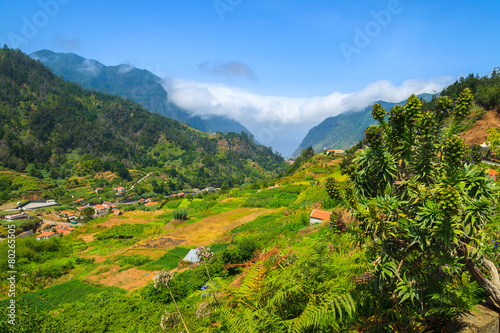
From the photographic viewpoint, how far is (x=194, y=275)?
13078 millimetres

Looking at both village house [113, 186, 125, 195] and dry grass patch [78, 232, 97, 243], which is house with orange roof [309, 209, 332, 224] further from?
village house [113, 186, 125, 195]

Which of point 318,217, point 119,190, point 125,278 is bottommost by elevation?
point 119,190

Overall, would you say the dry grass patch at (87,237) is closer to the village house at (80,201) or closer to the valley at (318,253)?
the valley at (318,253)

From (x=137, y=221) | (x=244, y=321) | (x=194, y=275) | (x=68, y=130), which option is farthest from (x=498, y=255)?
(x=68, y=130)

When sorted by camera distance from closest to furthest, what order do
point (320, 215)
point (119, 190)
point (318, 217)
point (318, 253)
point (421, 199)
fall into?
point (421, 199) → point (318, 253) → point (318, 217) → point (320, 215) → point (119, 190)

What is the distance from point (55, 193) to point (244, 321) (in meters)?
106

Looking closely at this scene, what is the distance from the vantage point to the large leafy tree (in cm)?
246

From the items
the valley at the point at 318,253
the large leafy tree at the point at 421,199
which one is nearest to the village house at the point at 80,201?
the valley at the point at 318,253

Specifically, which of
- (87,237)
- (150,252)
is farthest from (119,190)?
(150,252)

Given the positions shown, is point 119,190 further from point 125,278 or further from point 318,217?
point 318,217

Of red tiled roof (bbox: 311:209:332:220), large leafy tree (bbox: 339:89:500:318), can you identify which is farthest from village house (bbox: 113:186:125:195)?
large leafy tree (bbox: 339:89:500:318)

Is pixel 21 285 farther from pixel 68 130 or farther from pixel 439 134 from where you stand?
pixel 68 130

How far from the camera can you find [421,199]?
2.62 meters

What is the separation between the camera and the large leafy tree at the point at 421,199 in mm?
2455
